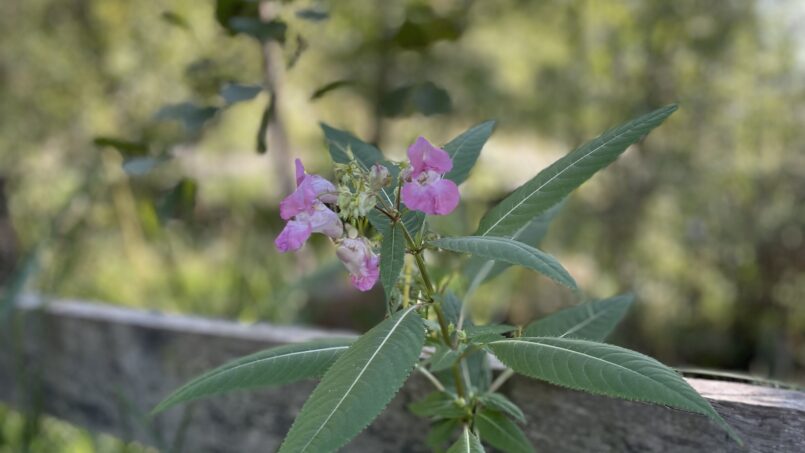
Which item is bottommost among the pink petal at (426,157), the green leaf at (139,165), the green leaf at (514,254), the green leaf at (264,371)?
the green leaf at (264,371)

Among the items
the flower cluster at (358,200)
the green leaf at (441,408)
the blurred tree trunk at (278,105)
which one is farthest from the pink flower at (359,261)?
the blurred tree trunk at (278,105)

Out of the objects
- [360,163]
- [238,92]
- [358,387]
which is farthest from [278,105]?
[358,387]

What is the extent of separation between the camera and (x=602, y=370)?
633mm

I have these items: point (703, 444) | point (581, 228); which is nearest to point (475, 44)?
point (581, 228)

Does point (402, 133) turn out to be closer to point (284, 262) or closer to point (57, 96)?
point (284, 262)

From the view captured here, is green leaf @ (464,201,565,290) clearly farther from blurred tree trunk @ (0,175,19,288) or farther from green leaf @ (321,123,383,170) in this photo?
blurred tree trunk @ (0,175,19,288)

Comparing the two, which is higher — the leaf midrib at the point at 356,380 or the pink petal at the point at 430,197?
the pink petal at the point at 430,197

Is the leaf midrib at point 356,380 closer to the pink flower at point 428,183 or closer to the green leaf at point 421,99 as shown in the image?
the pink flower at point 428,183

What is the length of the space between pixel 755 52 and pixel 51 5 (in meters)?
3.49

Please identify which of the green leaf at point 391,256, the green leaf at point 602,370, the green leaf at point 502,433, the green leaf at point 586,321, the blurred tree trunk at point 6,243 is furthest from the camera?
the blurred tree trunk at point 6,243

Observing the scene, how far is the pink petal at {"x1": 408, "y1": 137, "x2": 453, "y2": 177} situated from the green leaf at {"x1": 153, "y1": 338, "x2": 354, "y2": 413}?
0.23 metres

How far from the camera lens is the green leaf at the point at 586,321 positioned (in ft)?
3.09

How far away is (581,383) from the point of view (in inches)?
25.1

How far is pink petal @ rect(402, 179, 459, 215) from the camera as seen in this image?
70 centimetres
